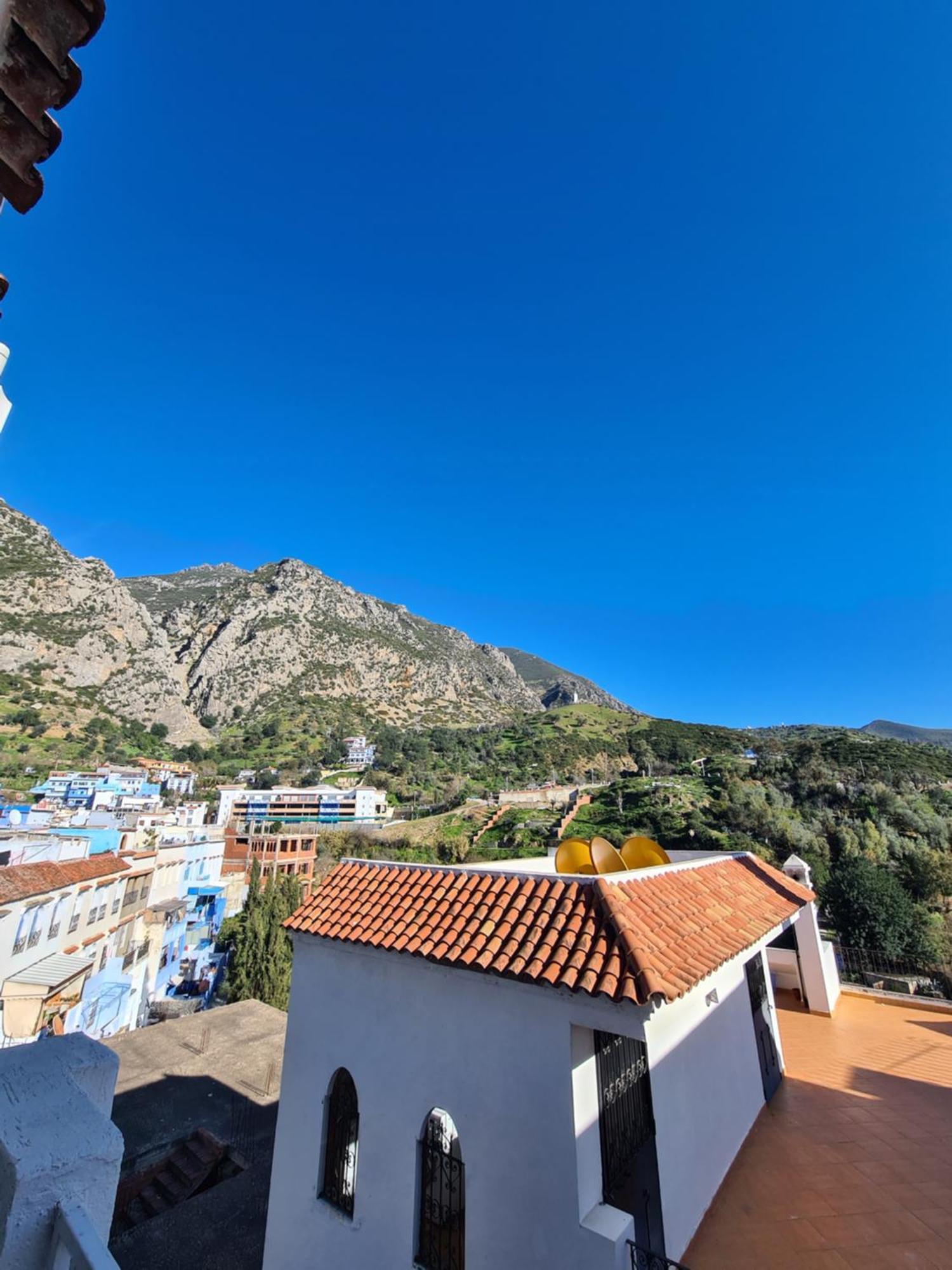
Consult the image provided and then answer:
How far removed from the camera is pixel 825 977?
1152 cm

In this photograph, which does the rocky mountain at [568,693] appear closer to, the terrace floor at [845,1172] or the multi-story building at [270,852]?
the multi-story building at [270,852]

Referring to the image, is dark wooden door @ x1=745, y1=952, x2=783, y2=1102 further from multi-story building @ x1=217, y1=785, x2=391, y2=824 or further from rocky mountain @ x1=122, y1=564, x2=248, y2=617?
rocky mountain @ x1=122, y1=564, x2=248, y2=617

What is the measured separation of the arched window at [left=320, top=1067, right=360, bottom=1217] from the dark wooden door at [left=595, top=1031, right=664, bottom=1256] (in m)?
2.86

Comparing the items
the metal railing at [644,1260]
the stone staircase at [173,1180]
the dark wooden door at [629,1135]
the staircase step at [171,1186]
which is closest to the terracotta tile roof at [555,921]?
the dark wooden door at [629,1135]

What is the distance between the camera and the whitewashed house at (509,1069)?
4762 mm

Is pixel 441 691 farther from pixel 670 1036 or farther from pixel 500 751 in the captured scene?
A: pixel 670 1036

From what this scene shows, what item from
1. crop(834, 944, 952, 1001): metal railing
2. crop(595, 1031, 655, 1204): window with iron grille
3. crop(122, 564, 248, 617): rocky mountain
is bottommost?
crop(834, 944, 952, 1001): metal railing

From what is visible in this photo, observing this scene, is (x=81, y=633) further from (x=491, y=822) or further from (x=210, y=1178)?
(x=210, y=1178)

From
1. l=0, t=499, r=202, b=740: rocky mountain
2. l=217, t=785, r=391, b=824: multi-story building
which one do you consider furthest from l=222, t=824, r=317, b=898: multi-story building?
l=0, t=499, r=202, b=740: rocky mountain

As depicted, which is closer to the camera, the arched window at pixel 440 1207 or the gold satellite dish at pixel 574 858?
the arched window at pixel 440 1207

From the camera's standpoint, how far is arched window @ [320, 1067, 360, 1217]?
6387 millimetres

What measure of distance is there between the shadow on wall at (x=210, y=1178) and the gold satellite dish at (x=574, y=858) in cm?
737

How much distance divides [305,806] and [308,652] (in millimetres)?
48474

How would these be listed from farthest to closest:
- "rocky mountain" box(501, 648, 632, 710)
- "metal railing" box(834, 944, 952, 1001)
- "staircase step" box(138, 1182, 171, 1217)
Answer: "rocky mountain" box(501, 648, 632, 710)
"metal railing" box(834, 944, 952, 1001)
"staircase step" box(138, 1182, 171, 1217)
